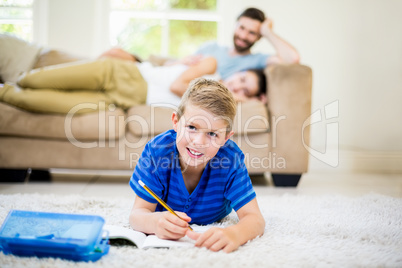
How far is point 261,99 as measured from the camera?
2.18 meters

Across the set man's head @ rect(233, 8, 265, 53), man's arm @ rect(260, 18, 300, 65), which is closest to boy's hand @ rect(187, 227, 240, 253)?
man's arm @ rect(260, 18, 300, 65)

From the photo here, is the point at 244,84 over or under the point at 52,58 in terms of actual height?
under

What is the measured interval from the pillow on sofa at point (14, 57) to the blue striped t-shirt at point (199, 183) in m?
1.58

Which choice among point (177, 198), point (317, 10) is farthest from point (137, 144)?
point (317, 10)

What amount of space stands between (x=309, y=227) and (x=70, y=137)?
123 centimetres

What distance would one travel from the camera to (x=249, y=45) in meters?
2.48

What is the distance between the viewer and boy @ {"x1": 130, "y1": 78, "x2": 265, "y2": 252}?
0.98 m

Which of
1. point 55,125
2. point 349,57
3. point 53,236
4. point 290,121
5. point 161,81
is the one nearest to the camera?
point 53,236

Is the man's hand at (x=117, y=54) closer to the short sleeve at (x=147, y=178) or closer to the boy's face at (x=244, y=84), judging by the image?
the boy's face at (x=244, y=84)

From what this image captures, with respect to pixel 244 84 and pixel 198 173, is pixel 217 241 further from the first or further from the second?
pixel 244 84

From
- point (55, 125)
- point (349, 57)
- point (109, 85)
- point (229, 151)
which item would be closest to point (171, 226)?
point (229, 151)

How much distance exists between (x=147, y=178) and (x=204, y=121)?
217 mm

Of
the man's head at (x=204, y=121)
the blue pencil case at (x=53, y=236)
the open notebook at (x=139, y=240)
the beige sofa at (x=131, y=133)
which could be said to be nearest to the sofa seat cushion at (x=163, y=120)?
the beige sofa at (x=131, y=133)

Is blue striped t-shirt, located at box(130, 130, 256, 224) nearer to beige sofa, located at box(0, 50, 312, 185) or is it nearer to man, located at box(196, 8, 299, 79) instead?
beige sofa, located at box(0, 50, 312, 185)
